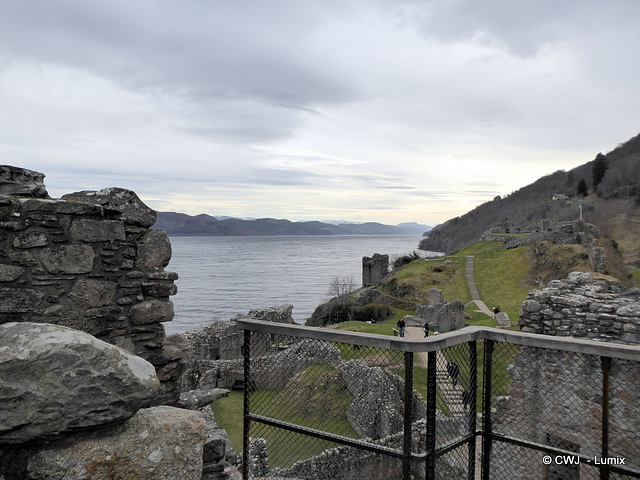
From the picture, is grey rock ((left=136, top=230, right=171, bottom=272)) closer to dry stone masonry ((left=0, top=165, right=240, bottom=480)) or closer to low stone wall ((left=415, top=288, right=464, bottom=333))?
dry stone masonry ((left=0, top=165, right=240, bottom=480))

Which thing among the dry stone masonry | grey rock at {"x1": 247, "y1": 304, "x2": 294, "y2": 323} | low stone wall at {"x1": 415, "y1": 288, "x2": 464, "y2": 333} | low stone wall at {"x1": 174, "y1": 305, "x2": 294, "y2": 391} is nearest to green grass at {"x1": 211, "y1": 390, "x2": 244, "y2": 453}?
low stone wall at {"x1": 174, "y1": 305, "x2": 294, "y2": 391}

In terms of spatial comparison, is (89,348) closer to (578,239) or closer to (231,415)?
(231,415)

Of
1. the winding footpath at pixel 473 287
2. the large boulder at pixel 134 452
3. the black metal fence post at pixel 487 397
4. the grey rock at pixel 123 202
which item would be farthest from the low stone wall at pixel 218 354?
the large boulder at pixel 134 452

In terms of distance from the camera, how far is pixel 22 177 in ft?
15.9

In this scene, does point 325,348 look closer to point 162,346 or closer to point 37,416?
point 162,346

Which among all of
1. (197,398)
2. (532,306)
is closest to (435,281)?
(532,306)

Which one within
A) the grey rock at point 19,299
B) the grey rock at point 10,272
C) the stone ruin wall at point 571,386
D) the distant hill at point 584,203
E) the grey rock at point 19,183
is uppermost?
the distant hill at point 584,203

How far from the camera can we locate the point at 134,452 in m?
3.27

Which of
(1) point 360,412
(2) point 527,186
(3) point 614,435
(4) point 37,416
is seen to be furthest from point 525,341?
(2) point 527,186

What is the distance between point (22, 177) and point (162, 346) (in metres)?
2.58

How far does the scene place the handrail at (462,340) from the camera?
3.81 m

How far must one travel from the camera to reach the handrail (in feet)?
12.5

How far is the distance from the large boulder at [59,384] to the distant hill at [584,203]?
44339mm

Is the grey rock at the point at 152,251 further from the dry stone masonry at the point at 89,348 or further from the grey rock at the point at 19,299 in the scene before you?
the grey rock at the point at 19,299
